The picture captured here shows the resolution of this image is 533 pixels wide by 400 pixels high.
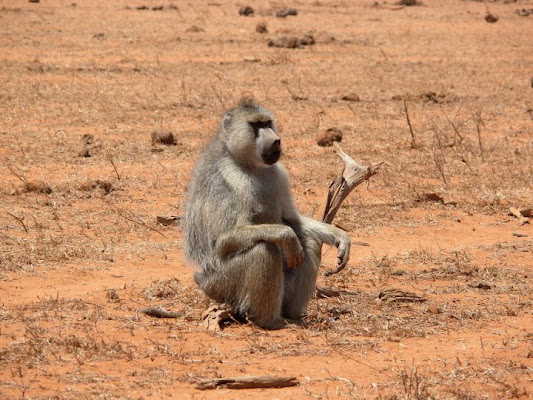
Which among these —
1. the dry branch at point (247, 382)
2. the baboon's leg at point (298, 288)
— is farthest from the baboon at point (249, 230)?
the dry branch at point (247, 382)

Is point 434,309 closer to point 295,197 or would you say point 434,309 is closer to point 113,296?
point 113,296

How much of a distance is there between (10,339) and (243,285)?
60.5 inches

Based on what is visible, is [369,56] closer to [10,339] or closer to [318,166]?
[318,166]

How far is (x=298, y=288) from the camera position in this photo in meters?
6.33

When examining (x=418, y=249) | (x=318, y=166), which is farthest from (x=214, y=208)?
(x=318, y=166)

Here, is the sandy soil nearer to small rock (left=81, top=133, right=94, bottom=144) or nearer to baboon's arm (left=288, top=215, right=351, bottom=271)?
small rock (left=81, top=133, right=94, bottom=144)

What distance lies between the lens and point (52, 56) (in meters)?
16.5

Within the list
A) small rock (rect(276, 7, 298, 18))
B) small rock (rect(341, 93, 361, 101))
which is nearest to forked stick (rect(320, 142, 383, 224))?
small rock (rect(341, 93, 361, 101))

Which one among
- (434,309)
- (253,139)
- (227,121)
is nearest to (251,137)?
(253,139)

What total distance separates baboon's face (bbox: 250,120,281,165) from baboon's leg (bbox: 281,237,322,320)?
0.78 meters

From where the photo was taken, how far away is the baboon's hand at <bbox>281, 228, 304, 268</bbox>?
600cm

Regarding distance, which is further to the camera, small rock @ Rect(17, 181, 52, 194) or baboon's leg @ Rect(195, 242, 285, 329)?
small rock @ Rect(17, 181, 52, 194)

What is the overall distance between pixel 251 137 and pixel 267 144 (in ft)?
0.45

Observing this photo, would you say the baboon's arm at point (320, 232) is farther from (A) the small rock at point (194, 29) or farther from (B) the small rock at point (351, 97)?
(A) the small rock at point (194, 29)
